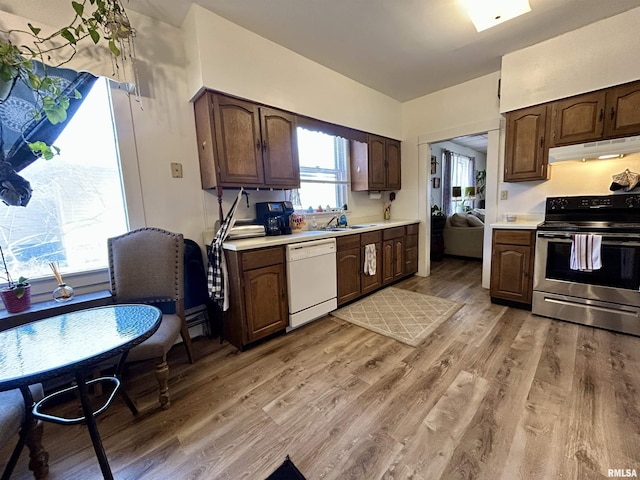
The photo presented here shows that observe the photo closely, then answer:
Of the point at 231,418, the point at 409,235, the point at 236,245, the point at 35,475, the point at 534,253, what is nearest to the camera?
the point at 35,475

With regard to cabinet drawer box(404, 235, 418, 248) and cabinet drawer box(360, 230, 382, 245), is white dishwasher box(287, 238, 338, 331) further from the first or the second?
cabinet drawer box(404, 235, 418, 248)

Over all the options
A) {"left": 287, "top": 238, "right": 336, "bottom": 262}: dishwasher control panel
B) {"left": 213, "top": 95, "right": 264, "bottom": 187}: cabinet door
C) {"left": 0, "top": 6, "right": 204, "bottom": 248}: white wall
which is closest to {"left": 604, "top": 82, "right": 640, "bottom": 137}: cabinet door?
{"left": 287, "top": 238, "right": 336, "bottom": 262}: dishwasher control panel

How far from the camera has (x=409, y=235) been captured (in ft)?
12.8

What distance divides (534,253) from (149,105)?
375 centimetres

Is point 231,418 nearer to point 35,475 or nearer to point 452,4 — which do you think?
point 35,475

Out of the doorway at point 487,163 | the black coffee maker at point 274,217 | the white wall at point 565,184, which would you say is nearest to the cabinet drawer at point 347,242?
the black coffee maker at point 274,217

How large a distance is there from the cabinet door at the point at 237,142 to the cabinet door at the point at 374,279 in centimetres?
154

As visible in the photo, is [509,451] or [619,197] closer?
[509,451]

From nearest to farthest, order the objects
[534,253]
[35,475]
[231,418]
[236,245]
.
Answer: [35,475] → [231,418] → [236,245] → [534,253]

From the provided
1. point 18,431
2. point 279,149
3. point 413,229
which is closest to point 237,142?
point 279,149

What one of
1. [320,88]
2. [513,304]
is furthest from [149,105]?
[513,304]

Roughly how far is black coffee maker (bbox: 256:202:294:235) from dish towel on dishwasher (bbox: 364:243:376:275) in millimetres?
1030

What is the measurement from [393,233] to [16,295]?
3465 mm

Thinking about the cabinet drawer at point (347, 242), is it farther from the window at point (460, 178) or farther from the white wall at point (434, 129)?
the window at point (460, 178)
